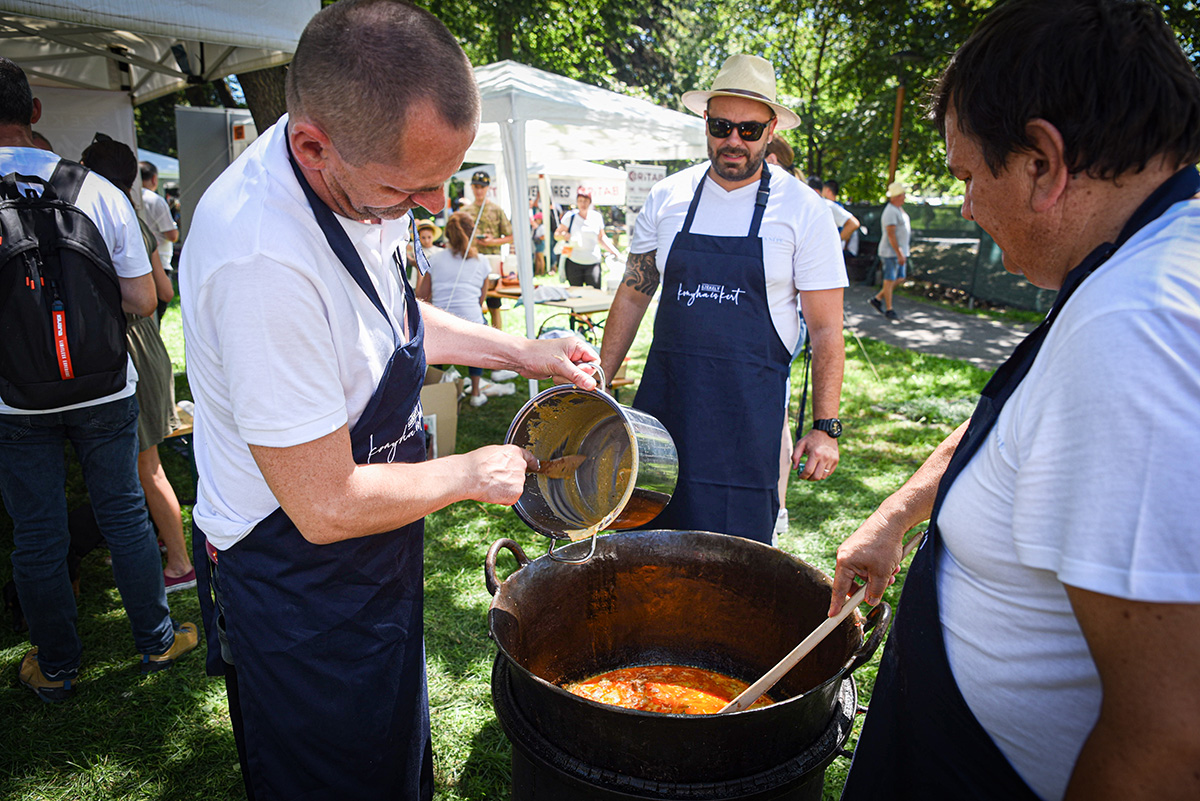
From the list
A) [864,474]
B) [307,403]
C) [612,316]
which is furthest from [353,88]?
[864,474]

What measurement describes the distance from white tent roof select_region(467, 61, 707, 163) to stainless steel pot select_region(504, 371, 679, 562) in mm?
3540

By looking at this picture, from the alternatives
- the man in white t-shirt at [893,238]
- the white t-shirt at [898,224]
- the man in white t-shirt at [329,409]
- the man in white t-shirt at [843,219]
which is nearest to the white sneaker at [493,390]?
the man in white t-shirt at [843,219]

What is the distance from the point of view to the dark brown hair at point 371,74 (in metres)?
1.12

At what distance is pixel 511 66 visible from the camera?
7.16 metres

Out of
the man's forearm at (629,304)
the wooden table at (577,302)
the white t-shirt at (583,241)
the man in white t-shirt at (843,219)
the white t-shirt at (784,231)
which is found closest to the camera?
the white t-shirt at (784,231)

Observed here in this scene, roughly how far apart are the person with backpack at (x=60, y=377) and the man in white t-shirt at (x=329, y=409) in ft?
4.14

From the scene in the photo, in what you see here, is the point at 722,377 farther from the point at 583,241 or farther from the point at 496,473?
the point at 583,241

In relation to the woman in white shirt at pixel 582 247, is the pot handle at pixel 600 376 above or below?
below

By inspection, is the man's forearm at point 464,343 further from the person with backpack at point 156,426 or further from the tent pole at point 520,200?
the tent pole at point 520,200

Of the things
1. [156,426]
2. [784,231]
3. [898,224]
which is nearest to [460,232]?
[156,426]

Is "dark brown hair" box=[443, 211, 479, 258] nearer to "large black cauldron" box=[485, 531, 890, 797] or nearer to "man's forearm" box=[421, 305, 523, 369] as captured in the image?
"man's forearm" box=[421, 305, 523, 369]

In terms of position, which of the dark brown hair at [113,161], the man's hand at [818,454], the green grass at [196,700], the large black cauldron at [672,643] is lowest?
the green grass at [196,700]

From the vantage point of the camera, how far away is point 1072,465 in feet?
2.63

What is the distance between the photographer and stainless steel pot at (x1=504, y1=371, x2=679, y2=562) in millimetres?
1751
